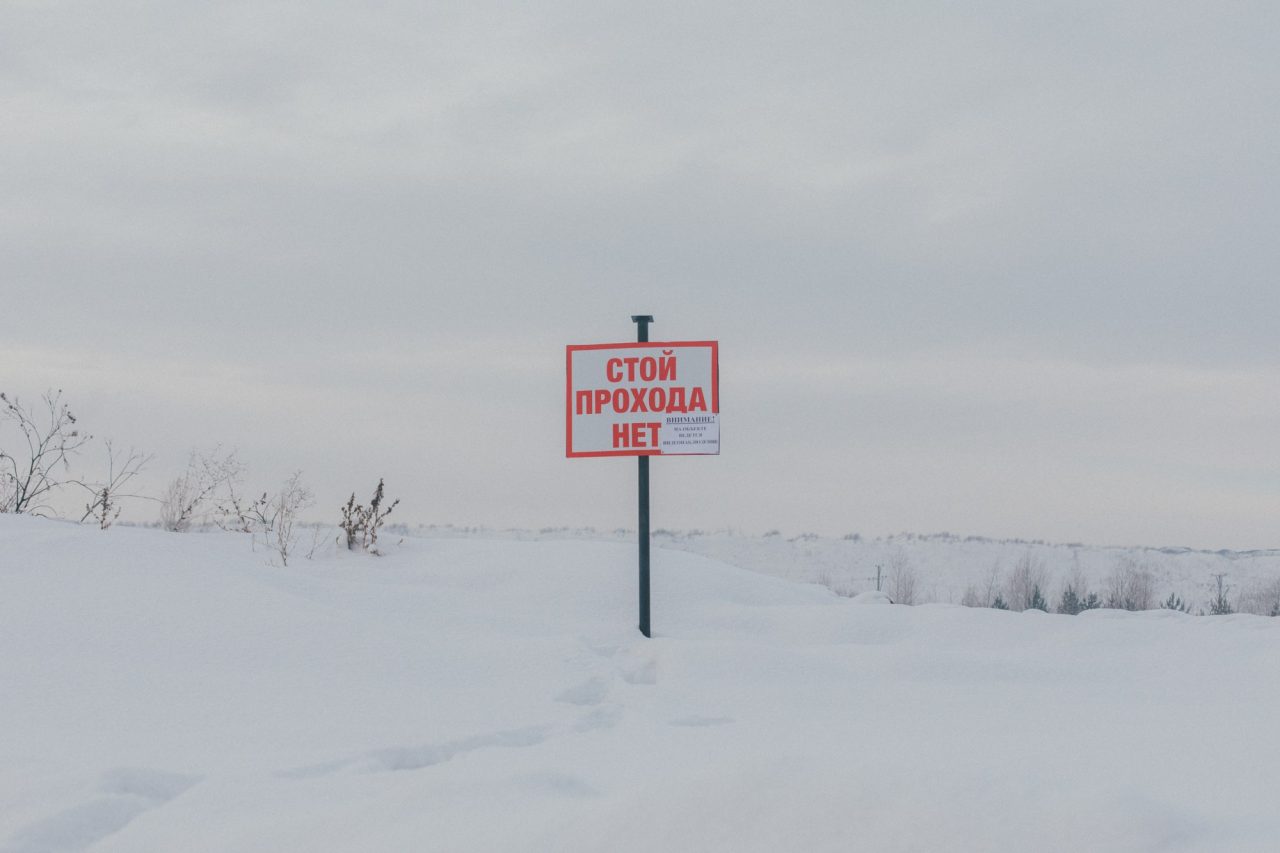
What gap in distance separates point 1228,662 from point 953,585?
12095mm

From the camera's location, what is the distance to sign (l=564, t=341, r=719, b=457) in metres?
7.84

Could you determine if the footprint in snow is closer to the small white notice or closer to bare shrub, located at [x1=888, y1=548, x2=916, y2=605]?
the small white notice

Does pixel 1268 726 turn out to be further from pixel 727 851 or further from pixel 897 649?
pixel 727 851

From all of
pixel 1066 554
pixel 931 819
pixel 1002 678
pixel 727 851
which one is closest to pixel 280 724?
pixel 727 851

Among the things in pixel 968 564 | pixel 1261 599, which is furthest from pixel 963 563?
pixel 1261 599

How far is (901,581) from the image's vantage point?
Result: 15.7 meters

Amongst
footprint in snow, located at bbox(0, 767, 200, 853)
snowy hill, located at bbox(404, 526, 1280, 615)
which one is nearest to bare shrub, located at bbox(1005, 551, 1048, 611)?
snowy hill, located at bbox(404, 526, 1280, 615)

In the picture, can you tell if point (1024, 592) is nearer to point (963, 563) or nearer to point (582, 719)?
point (963, 563)

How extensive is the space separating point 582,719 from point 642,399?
3337 millimetres

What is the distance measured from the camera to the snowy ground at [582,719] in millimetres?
2707

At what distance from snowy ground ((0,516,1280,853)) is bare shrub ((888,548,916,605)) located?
474cm

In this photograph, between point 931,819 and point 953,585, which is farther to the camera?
point 953,585

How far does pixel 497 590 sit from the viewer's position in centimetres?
933

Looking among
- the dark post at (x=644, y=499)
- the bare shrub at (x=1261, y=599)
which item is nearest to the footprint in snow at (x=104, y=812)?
the dark post at (x=644, y=499)
